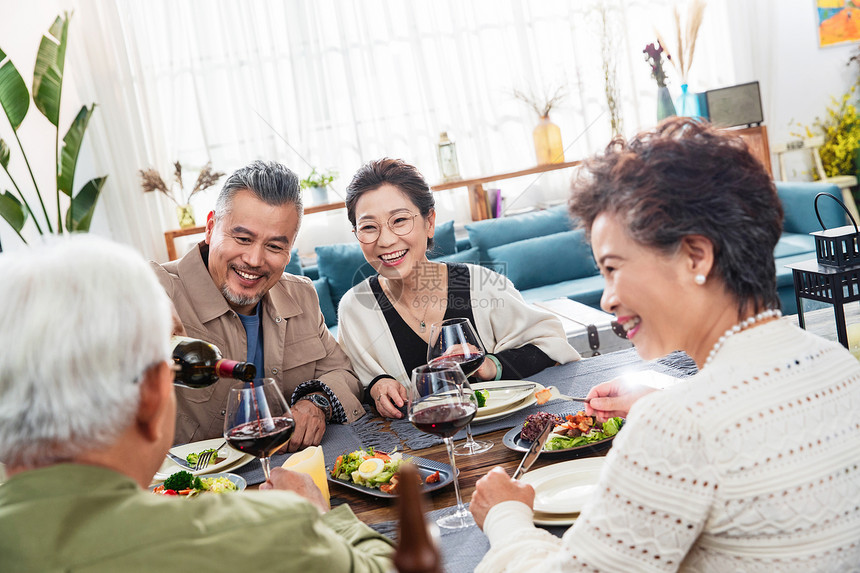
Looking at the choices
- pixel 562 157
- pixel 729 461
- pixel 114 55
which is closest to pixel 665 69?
pixel 562 157

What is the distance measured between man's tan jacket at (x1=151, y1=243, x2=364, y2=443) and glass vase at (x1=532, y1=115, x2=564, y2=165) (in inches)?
139

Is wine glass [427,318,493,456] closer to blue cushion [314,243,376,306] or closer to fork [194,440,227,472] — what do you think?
fork [194,440,227,472]

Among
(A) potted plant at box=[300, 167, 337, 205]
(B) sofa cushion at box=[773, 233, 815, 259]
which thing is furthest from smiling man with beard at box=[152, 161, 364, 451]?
(B) sofa cushion at box=[773, 233, 815, 259]

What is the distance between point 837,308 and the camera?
7.77 feet

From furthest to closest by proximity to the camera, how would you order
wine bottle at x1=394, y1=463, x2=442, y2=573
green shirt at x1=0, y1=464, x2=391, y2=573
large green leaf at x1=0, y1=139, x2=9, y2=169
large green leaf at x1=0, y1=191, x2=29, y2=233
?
large green leaf at x1=0, y1=191, x2=29, y2=233
large green leaf at x1=0, y1=139, x2=9, y2=169
green shirt at x1=0, y1=464, x2=391, y2=573
wine bottle at x1=394, y1=463, x2=442, y2=573

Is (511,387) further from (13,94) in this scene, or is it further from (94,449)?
(13,94)

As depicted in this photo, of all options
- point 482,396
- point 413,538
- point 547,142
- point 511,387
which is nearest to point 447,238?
point 547,142

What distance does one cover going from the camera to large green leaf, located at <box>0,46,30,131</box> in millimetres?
3889

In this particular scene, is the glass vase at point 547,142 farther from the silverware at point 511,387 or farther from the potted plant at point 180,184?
the silverware at point 511,387

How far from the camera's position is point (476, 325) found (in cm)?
224

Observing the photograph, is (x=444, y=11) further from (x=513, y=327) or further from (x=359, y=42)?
(x=513, y=327)

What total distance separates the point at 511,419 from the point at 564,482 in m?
0.36

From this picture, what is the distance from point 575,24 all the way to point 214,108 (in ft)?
9.33

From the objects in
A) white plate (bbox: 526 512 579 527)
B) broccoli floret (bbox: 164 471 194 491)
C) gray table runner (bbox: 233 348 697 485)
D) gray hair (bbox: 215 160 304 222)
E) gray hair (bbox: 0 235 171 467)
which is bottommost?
white plate (bbox: 526 512 579 527)
